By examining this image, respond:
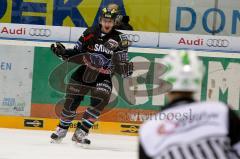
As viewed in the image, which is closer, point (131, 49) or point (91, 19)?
point (131, 49)

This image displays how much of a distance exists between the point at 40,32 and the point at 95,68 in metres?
2.01

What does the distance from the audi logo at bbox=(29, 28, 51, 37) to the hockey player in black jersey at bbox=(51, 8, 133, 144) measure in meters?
1.75

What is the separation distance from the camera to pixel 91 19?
34.7 feet

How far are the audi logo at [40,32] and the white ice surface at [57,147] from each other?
4.60ft

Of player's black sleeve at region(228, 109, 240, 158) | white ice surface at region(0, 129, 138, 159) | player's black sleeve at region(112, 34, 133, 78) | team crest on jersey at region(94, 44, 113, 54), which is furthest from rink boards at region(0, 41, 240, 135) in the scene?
player's black sleeve at region(228, 109, 240, 158)

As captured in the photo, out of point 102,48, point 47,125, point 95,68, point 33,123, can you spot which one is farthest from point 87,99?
point 102,48

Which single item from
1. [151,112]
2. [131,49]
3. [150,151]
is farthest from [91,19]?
[150,151]

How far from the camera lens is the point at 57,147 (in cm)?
804

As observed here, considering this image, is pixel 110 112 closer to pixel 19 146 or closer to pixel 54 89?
pixel 54 89

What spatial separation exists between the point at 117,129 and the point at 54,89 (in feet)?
3.19

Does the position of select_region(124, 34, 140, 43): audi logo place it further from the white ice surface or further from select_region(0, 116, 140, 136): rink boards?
the white ice surface

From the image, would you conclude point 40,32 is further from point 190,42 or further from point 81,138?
Result: point 81,138

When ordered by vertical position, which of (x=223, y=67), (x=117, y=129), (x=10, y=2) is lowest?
(x=117, y=129)

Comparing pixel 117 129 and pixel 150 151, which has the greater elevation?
pixel 150 151
